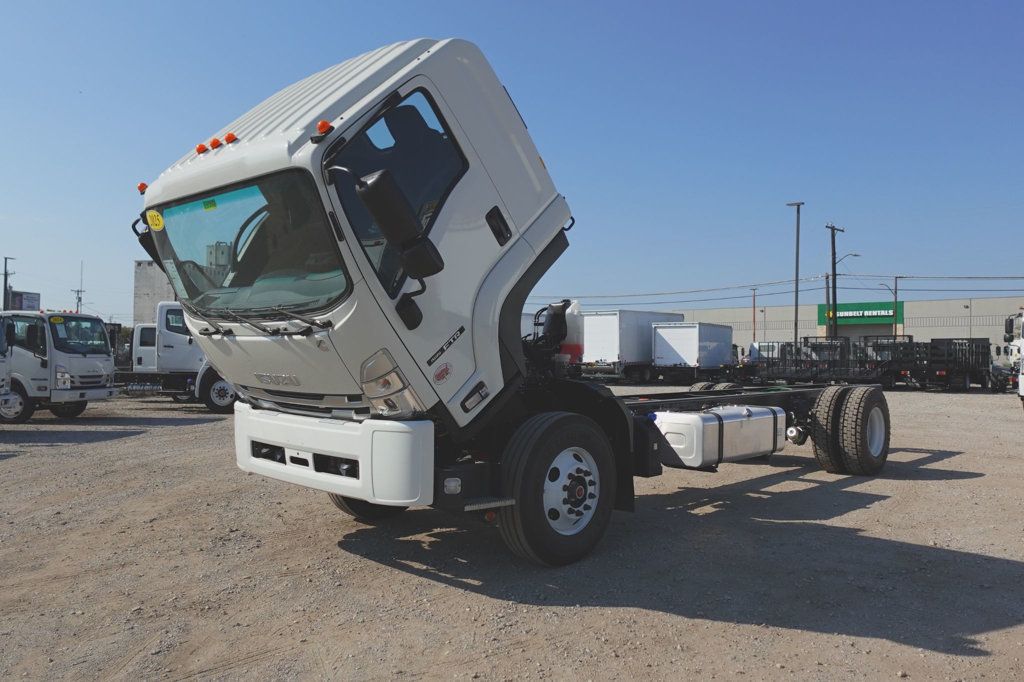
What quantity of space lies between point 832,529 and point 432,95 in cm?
487

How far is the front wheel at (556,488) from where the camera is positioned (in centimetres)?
501

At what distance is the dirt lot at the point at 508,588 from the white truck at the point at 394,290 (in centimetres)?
66

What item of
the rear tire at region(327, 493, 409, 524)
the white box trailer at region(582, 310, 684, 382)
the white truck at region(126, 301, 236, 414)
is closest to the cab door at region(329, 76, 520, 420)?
the rear tire at region(327, 493, 409, 524)

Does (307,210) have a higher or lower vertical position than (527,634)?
higher

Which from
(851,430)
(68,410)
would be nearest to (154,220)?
(851,430)

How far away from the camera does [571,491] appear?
5367 mm

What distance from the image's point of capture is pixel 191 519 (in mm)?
6973

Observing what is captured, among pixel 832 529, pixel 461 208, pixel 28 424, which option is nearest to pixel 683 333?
pixel 28 424

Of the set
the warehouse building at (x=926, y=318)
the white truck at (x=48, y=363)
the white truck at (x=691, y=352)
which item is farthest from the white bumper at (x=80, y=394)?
the warehouse building at (x=926, y=318)

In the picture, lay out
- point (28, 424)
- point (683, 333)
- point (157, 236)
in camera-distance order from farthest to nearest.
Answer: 1. point (683, 333)
2. point (28, 424)
3. point (157, 236)

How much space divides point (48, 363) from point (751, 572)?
16167 millimetres

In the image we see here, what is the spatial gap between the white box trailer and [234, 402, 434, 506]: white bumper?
29.3 meters

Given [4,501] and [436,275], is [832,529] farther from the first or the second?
[4,501]

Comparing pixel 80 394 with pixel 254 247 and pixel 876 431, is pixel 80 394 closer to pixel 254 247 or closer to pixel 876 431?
pixel 254 247
